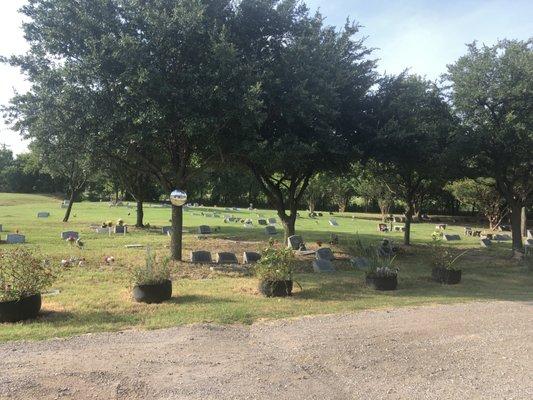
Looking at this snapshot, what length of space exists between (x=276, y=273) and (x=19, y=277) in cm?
484

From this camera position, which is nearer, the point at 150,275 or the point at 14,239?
the point at 150,275

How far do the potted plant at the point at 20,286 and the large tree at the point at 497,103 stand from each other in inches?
576

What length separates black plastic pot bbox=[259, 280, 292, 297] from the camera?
1000 centimetres

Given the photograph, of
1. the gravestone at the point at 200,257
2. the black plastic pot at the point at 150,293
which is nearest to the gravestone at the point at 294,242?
the gravestone at the point at 200,257

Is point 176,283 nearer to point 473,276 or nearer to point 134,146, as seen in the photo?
point 134,146

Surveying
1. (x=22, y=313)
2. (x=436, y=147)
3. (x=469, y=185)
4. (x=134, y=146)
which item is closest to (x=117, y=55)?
(x=134, y=146)

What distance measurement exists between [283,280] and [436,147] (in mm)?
10074

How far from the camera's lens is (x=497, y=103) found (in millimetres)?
17094

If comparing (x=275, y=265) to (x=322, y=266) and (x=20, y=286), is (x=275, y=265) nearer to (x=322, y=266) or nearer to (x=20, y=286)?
(x=322, y=266)

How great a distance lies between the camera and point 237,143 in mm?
13742

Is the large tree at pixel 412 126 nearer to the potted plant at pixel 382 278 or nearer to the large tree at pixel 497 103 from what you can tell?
the large tree at pixel 497 103

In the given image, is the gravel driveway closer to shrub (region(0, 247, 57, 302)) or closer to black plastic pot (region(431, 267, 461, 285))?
shrub (region(0, 247, 57, 302))

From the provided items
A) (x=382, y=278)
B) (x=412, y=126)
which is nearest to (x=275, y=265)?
(x=382, y=278)

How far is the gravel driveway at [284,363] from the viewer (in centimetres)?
478
